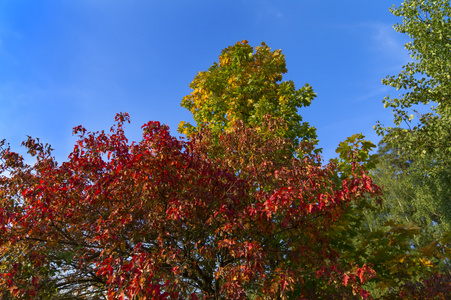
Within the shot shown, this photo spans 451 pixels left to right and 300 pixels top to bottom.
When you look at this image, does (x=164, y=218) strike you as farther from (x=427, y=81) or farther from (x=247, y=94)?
(x=427, y=81)

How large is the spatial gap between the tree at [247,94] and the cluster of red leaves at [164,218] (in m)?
3.83

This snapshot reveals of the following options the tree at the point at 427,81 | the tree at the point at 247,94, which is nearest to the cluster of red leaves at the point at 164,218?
the tree at the point at 247,94

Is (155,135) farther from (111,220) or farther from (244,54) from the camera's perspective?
(244,54)

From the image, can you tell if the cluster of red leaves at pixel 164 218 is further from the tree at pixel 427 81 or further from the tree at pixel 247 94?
the tree at pixel 427 81

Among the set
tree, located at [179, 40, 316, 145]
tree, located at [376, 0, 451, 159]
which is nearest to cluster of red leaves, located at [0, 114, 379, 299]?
tree, located at [179, 40, 316, 145]

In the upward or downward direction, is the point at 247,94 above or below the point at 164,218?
above

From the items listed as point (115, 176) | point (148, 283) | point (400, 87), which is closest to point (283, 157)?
point (115, 176)

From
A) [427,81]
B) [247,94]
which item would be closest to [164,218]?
[247,94]

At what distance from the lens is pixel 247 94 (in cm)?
1028

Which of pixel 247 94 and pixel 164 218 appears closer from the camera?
pixel 164 218

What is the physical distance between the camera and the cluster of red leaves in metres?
4.57

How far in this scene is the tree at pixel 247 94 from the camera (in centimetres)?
970

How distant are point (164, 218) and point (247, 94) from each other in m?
6.16

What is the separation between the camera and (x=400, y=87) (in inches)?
567
